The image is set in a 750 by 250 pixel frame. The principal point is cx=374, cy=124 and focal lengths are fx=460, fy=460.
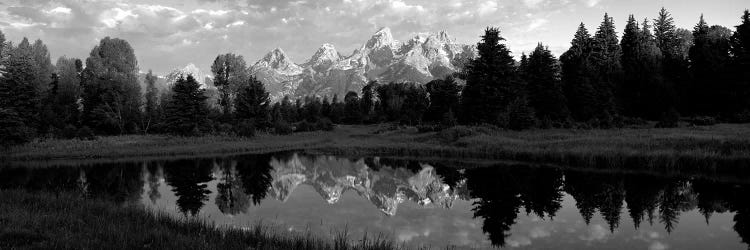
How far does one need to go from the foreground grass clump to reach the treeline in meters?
40.4

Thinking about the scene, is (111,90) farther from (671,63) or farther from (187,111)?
(671,63)

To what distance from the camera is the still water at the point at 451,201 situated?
14656 mm

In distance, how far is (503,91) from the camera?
61.0 m

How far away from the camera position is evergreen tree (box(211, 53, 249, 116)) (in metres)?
85.4

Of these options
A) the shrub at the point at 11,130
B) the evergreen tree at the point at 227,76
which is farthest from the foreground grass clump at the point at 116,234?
the evergreen tree at the point at 227,76

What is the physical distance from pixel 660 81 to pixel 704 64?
6.20 metres

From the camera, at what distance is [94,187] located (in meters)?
25.2

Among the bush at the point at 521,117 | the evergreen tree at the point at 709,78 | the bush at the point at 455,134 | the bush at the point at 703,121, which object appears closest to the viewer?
the bush at the point at 455,134

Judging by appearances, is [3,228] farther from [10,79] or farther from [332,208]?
[10,79]

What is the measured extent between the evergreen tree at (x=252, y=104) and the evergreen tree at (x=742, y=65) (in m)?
66.0

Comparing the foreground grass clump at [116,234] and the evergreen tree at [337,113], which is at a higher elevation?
the evergreen tree at [337,113]

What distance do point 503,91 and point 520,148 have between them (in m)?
26.6

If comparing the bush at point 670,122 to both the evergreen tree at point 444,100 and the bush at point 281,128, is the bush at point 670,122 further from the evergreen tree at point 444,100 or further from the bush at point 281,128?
the bush at point 281,128

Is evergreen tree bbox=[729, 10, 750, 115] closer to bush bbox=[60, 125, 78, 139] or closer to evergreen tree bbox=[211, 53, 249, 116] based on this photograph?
evergreen tree bbox=[211, 53, 249, 116]
